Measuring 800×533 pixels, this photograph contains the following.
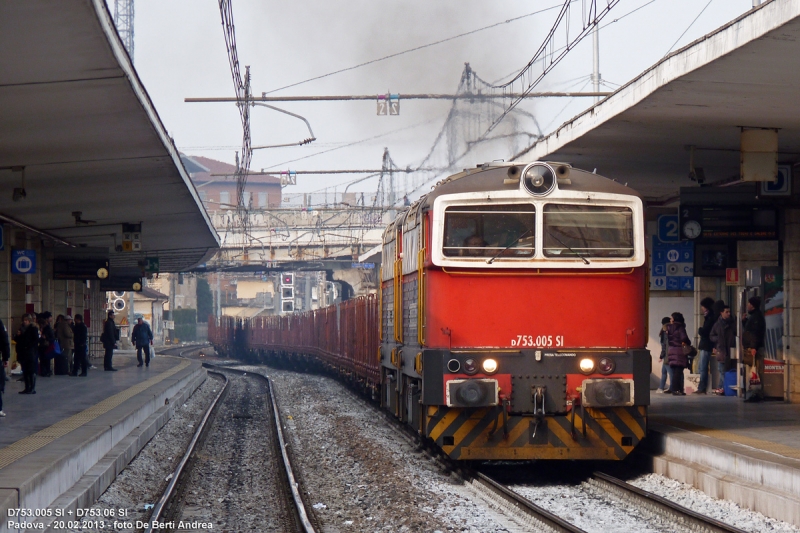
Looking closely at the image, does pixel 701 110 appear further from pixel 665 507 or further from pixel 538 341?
pixel 665 507

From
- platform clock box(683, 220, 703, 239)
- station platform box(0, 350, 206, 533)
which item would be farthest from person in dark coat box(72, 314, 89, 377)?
platform clock box(683, 220, 703, 239)

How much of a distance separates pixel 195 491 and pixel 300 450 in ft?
10.7

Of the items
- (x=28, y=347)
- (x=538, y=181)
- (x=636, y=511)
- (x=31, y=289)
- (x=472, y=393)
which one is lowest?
(x=636, y=511)

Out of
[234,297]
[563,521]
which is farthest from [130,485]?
[234,297]

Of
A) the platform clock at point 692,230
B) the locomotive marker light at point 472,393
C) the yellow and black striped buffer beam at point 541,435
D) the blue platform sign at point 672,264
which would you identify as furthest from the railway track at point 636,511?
the blue platform sign at point 672,264

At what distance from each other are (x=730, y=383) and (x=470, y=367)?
8.16m

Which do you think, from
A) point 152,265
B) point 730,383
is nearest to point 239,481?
point 730,383

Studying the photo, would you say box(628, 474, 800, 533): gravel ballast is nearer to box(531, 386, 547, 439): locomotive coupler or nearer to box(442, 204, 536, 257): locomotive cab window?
box(531, 386, 547, 439): locomotive coupler

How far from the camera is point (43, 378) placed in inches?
920

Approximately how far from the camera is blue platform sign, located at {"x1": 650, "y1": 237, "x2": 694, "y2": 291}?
18062 millimetres

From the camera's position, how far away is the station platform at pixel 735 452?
8.60m

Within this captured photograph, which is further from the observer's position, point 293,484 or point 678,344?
point 678,344

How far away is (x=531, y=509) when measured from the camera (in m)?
8.80

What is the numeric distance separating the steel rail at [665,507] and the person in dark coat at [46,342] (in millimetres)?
13095
